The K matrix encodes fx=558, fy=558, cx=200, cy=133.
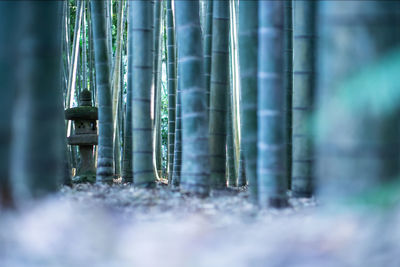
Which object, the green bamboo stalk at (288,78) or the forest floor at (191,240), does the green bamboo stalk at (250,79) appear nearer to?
the forest floor at (191,240)

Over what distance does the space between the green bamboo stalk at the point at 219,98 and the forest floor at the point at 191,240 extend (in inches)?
63.4

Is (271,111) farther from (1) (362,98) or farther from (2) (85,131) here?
(2) (85,131)

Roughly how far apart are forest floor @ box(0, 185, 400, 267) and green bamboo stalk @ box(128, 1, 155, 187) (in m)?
1.16

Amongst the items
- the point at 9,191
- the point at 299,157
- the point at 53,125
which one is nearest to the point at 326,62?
the point at 53,125

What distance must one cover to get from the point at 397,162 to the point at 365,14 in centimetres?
50

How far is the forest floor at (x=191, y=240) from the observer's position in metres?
1.67

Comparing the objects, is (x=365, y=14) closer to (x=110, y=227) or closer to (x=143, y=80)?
(x=110, y=227)

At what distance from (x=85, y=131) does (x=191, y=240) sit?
5.05 m

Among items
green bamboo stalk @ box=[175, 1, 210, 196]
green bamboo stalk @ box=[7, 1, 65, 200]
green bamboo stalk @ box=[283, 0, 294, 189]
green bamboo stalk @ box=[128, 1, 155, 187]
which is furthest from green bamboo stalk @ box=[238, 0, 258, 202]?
green bamboo stalk @ box=[7, 1, 65, 200]

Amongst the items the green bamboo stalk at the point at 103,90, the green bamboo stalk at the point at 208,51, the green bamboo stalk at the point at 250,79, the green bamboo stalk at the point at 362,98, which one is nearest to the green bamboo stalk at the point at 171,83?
the green bamboo stalk at the point at 208,51

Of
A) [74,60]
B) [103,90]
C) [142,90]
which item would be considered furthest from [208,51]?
[74,60]

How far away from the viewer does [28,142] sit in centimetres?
222

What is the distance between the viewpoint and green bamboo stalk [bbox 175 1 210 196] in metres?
3.35

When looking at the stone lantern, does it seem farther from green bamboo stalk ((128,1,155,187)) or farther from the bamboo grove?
green bamboo stalk ((128,1,155,187))
